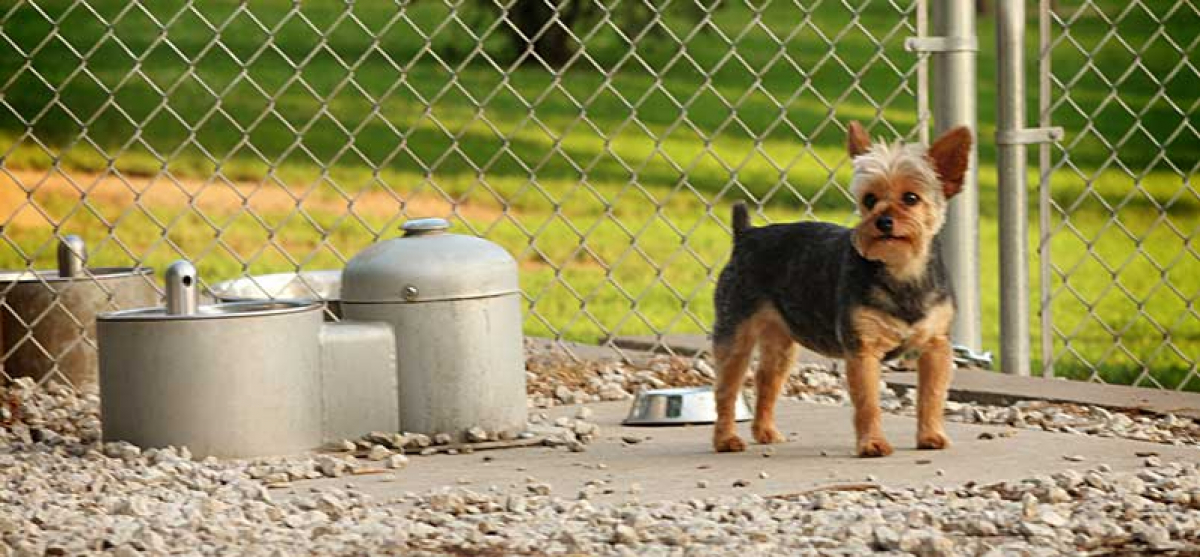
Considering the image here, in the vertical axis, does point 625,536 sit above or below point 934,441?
below

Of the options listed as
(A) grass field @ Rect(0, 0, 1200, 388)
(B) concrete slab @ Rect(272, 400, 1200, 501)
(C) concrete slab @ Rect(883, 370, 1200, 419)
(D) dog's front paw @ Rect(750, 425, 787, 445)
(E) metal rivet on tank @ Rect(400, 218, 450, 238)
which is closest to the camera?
(B) concrete slab @ Rect(272, 400, 1200, 501)

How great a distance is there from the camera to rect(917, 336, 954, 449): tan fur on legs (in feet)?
13.6

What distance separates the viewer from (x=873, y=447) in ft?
13.4

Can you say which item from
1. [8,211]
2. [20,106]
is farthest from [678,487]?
[20,106]

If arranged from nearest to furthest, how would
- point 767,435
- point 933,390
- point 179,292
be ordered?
point 933,390
point 179,292
point 767,435

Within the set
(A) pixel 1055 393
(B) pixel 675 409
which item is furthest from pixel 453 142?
(A) pixel 1055 393

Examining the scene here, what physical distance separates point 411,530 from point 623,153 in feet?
35.3

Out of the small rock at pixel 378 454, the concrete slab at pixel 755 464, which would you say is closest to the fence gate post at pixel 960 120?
the concrete slab at pixel 755 464

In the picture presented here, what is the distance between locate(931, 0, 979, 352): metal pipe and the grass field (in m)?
0.48

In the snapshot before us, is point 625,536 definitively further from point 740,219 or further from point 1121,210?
point 1121,210

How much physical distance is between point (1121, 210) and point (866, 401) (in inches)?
379

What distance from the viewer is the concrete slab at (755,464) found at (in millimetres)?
3848

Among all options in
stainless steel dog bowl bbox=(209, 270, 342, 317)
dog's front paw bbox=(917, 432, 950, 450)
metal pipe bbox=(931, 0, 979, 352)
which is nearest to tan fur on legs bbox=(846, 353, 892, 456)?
dog's front paw bbox=(917, 432, 950, 450)

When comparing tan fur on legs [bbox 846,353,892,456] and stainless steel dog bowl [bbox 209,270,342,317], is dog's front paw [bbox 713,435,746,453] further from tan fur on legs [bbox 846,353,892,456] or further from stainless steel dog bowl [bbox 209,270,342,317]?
stainless steel dog bowl [bbox 209,270,342,317]
